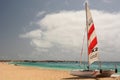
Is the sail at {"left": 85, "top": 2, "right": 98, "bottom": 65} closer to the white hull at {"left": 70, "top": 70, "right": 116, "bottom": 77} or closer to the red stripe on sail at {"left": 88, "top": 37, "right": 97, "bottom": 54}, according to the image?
the red stripe on sail at {"left": 88, "top": 37, "right": 97, "bottom": 54}

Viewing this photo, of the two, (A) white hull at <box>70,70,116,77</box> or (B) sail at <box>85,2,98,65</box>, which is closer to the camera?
(A) white hull at <box>70,70,116,77</box>

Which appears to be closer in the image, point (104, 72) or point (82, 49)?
point (104, 72)

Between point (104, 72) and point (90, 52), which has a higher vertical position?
point (90, 52)

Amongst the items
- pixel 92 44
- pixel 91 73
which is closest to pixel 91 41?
pixel 92 44

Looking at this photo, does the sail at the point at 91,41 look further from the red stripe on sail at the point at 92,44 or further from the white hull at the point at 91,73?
the white hull at the point at 91,73

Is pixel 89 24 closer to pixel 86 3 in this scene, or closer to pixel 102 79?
pixel 86 3

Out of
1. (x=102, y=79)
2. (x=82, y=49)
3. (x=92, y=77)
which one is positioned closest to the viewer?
(x=102, y=79)

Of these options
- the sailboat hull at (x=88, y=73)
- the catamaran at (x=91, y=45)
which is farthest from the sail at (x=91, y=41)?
the sailboat hull at (x=88, y=73)

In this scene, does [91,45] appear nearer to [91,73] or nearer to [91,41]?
[91,41]

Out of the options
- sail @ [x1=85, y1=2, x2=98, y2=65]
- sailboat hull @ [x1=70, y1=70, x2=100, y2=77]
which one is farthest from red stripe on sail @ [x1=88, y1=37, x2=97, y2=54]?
sailboat hull @ [x1=70, y1=70, x2=100, y2=77]

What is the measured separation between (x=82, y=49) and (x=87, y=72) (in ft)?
13.2

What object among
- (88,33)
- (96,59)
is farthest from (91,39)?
(96,59)

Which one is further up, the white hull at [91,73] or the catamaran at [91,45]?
the catamaran at [91,45]

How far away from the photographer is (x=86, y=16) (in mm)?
24828
